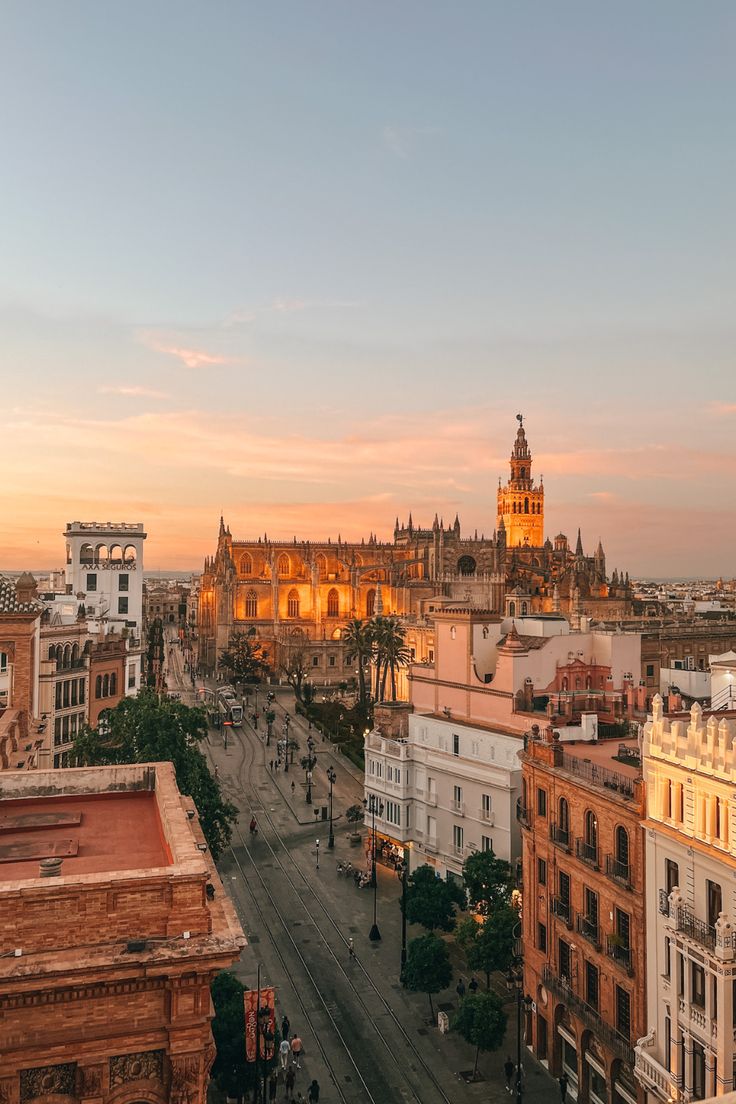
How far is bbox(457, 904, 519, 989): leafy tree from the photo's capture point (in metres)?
29.2

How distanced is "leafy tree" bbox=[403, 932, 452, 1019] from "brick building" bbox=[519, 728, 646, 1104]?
2949 mm

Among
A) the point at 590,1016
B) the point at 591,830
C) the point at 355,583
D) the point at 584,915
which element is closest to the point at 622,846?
the point at 591,830

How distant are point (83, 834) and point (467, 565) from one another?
404ft

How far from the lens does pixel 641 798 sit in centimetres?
2314

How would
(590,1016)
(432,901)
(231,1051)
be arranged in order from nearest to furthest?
1. (231,1051)
2. (590,1016)
3. (432,901)

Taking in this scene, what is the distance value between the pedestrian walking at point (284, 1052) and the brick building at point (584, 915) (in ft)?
27.5

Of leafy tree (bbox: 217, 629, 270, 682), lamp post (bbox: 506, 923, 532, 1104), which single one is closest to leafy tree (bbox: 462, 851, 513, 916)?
lamp post (bbox: 506, 923, 532, 1104)

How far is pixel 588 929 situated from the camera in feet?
83.6

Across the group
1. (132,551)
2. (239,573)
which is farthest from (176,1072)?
(239,573)

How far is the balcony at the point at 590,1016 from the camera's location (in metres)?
23.3

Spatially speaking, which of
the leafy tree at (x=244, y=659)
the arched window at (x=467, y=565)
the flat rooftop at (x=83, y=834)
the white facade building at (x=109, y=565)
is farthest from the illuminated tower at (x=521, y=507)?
the flat rooftop at (x=83, y=834)

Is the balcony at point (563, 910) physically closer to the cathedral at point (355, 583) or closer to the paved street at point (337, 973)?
the paved street at point (337, 973)

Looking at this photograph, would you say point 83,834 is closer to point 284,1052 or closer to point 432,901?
point 284,1052

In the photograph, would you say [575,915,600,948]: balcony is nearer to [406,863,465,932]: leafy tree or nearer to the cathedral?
[406,863,465,932]: leafy tree
